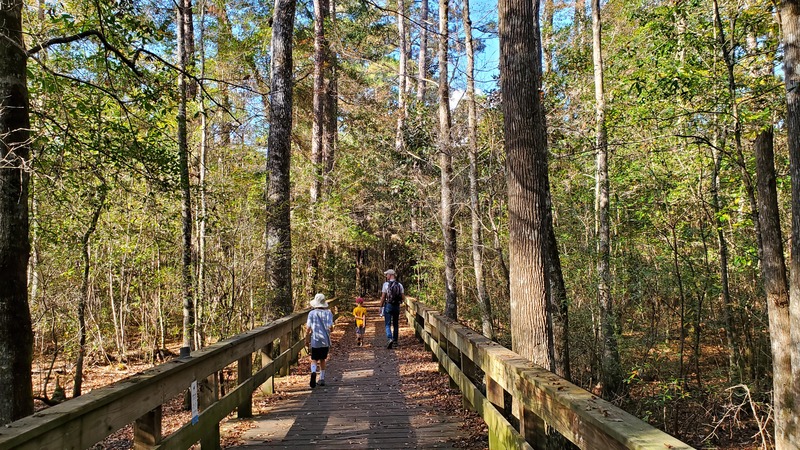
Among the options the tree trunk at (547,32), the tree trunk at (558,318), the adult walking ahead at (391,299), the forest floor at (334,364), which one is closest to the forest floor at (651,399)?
the forest floor at (334,364)

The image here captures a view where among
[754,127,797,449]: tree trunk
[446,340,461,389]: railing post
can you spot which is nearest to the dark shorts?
[446,340,461,389]: railing post

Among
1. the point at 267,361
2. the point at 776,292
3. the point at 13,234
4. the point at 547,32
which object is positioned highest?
the point at 547,32

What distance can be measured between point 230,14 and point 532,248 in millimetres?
17710

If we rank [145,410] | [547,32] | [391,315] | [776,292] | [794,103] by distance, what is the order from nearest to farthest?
[145,410]
[794,103]
[776,292]
[391,315]
[547,32]

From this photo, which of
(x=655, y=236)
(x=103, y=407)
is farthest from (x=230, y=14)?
(x=103, y=407)

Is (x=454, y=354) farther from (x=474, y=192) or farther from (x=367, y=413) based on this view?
(x=474, y=192)

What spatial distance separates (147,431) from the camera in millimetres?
3441

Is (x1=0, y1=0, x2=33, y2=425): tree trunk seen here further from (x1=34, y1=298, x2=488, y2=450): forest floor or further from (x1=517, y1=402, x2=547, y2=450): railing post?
(x1=517, y1=402, x2=547, y2=450): railing post

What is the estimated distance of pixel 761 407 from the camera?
7.91 metres

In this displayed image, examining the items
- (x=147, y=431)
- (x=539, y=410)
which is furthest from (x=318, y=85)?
(x=539, y=410)

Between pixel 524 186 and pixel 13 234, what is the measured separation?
4.45m

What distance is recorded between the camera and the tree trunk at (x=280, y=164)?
1051 centimetres

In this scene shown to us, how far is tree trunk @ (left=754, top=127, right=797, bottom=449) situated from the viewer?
6.02 metres

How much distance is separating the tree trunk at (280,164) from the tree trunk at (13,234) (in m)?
6.13
